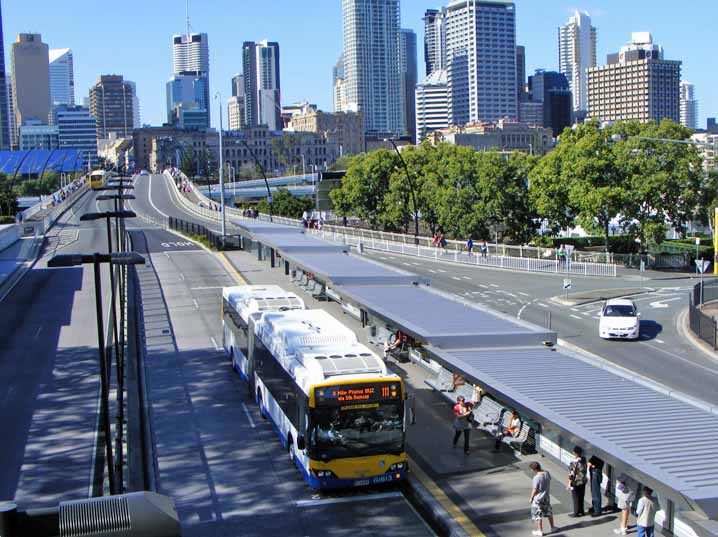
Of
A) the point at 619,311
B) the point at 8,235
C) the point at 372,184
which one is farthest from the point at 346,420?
the point at 372,184

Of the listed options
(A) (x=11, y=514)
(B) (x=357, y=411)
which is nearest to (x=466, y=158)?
(B) (x=357, y=411)

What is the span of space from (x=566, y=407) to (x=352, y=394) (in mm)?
4079

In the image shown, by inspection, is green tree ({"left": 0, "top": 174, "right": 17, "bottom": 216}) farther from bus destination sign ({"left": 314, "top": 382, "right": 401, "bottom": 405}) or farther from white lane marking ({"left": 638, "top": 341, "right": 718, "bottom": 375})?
bus destination sign ({"left": 314, "top": 382, "right": 401, "bottom": 405})

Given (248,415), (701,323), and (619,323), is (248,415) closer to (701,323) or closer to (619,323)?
(619,323)

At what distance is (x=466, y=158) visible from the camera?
220 feet

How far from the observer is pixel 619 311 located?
34.5 metres

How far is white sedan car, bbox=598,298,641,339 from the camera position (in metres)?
33.8

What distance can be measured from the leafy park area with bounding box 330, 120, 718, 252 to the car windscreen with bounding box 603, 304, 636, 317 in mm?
15059

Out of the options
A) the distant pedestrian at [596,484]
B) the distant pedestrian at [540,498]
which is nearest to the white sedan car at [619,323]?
the distant pedestrian at [596,484]

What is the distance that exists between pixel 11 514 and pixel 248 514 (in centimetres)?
1134

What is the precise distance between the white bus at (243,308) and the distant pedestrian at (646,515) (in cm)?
1345

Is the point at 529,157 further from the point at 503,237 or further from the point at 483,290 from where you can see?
the point at 483,290

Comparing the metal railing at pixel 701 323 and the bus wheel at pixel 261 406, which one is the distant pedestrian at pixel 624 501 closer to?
the bus wheel at pixel 261 406

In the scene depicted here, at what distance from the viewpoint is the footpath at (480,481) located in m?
16.0
